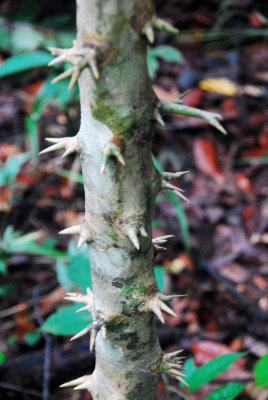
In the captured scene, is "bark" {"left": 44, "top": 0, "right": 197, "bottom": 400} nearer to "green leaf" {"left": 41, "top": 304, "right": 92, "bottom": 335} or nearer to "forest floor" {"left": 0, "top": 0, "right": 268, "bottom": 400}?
"green leaf" {"left": 41, "top": 304, "right": 92, "bottom": 335}

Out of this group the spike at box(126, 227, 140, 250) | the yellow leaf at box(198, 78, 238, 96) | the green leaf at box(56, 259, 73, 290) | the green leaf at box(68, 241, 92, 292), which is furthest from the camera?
the yellow leaf at box(198, 78, 238, 96)

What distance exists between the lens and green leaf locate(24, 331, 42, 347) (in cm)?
140

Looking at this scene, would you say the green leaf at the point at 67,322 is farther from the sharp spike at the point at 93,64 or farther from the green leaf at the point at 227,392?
the sharp spike at the point at 93,64

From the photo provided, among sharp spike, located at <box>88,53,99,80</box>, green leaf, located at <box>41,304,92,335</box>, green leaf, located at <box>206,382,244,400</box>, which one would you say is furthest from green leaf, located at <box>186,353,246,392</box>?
sharp spike, located at <box>88,53,99,80</box>

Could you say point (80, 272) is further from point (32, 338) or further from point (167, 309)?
point (32, 338)

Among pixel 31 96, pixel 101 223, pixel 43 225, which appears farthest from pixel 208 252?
pixel 31 96

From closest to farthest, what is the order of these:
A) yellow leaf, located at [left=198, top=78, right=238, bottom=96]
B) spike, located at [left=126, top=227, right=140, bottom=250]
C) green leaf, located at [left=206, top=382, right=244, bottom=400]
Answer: spike, located at [left=126, top=227, right=140, bottom=250] → green leaf, located at [left=206, top=382, right=244, bottom=400] → yellow leaf, located at [left=198, top=78, right=238, bottom=96]

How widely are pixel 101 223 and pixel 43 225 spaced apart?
4.40ft

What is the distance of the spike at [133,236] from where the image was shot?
542 millimetres

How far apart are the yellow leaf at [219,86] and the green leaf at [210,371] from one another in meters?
1.88

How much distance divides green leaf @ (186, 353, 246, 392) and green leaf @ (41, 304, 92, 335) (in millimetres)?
267

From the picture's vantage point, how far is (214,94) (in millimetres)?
2441

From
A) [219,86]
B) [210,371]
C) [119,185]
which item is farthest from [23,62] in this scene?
[219,86]

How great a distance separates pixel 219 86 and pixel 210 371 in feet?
6.43
